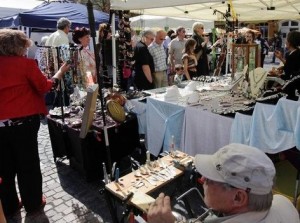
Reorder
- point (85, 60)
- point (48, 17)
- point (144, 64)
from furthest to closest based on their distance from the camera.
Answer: point (48, 17) → point (144, 64) → point (85, 60)

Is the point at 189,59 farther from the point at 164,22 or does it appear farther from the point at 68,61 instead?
the point at 164,22

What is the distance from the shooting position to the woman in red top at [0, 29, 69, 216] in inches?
95.0

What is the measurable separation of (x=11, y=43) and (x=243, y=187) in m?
2.13

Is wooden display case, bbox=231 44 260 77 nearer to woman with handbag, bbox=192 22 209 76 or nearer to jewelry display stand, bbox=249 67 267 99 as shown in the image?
jewelry display stand, bbox=249 67 267 99

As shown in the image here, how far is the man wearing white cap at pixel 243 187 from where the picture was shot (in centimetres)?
106

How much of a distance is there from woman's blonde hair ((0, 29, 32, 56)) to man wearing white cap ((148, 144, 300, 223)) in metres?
1.91

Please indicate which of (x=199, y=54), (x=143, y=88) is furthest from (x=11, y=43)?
(x=199, y=54)

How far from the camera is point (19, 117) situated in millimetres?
2516

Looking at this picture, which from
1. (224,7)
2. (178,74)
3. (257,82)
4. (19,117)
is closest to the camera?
(19,117)

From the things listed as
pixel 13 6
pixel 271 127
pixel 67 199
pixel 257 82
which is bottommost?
pixel 67 199

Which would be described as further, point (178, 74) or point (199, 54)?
point (199, 54)

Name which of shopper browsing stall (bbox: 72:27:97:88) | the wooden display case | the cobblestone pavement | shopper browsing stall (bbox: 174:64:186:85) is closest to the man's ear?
the cobblestone pavement

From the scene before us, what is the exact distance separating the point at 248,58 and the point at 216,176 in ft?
9.28

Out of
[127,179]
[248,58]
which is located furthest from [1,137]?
[248,58]
